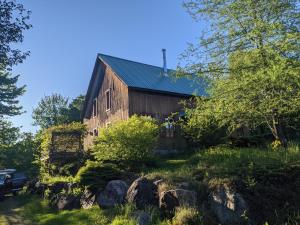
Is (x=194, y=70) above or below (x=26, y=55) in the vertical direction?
below

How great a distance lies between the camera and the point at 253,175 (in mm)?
9688

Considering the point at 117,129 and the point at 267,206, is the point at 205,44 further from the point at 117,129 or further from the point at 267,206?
the point at 267,206

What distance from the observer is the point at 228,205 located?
348 inches

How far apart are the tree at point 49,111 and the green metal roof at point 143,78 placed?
28.7 m

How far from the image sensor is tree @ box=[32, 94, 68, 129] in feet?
177

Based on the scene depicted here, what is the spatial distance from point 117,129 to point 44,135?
940 centimetres

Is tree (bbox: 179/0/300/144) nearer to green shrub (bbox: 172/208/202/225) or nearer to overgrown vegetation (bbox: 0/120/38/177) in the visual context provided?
green shrub (bbox: 172/208/202/225)

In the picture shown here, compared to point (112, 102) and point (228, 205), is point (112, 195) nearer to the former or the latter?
point (228, 205)

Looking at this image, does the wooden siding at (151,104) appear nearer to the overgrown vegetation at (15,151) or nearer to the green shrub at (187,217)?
the green shrub at (187,217)

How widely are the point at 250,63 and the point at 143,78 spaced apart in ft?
46.2

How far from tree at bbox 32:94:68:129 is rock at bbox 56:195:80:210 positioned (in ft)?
137

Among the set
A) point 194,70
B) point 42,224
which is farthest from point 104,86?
point 42,224

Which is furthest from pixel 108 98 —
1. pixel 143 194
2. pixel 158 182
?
pixel 143 194

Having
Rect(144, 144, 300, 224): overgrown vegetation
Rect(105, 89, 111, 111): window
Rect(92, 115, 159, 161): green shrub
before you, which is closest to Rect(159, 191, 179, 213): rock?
Rect(144, 144, 300, 224): overgrown vegetation
